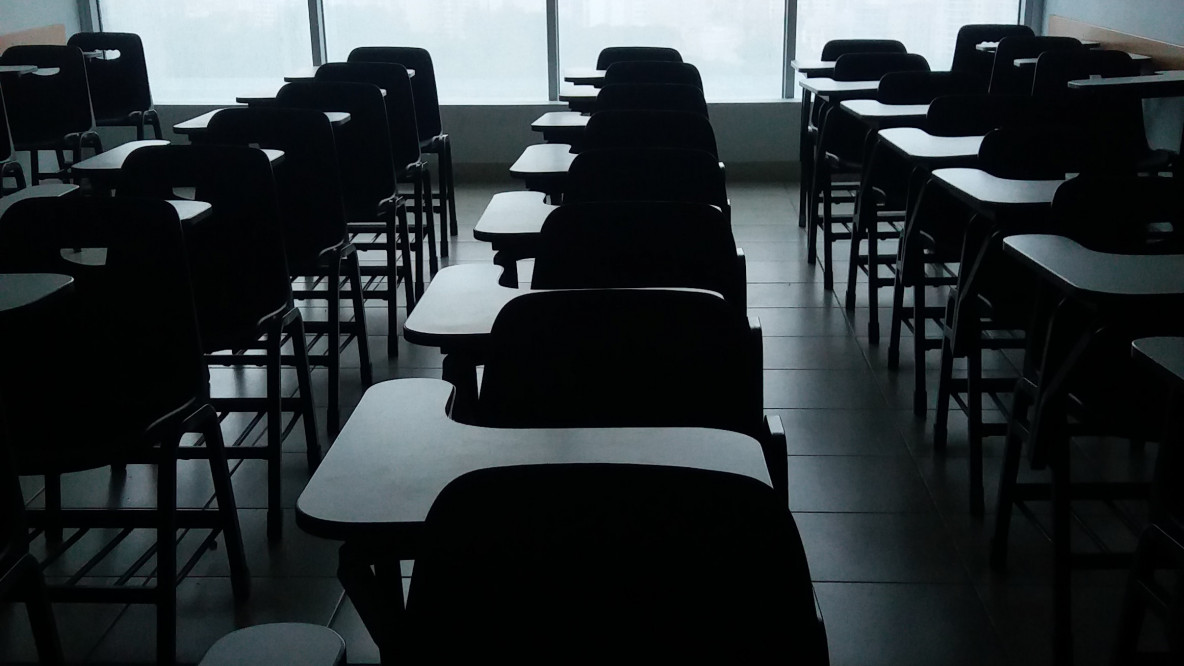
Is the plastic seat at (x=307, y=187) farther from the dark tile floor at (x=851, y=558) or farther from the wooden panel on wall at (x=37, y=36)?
the wooden panel on wall at (x=37, y=36)

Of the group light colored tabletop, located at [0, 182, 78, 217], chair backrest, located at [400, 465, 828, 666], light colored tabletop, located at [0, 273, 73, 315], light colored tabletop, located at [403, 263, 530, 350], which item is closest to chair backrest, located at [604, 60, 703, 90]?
light colored tabletop, located at [0, 182, 78, 217]

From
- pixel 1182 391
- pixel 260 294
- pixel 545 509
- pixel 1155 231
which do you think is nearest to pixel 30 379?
pixel 260 294

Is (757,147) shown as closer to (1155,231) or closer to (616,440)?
(1155,231)

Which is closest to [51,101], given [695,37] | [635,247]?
[695,37]

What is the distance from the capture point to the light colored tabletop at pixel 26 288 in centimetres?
182

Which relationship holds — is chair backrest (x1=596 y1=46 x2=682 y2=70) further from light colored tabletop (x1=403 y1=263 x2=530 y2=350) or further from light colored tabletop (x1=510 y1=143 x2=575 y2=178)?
light colored tabletop (x1=403 y1=263 x2=530 y2=350)

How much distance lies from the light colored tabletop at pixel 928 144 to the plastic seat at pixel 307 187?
1.81 meters

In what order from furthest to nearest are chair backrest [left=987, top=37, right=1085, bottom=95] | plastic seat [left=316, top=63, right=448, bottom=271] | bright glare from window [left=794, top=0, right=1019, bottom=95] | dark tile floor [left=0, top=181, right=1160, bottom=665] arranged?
bright glare from window [left=794, top=0, right=1019, bottom=95], chair backrest [left=987, top=37, right=1085, bottom=95], plastic seat [left=316, top=63, right=448, bottom=271], dark tile floor [left=0, top=181, right=1160, bottom=665]

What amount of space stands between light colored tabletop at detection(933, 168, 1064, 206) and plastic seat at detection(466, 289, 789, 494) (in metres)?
1.21

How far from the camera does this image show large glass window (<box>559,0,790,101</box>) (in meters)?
8.12

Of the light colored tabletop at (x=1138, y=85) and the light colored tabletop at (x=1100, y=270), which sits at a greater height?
the light colored tabletop at (x=1138, y=85)

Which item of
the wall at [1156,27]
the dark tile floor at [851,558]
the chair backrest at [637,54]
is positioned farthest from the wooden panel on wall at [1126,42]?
the dark tile floor at [851,558]

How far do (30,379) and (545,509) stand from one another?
169 centimetres

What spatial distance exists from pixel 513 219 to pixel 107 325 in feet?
3.72
